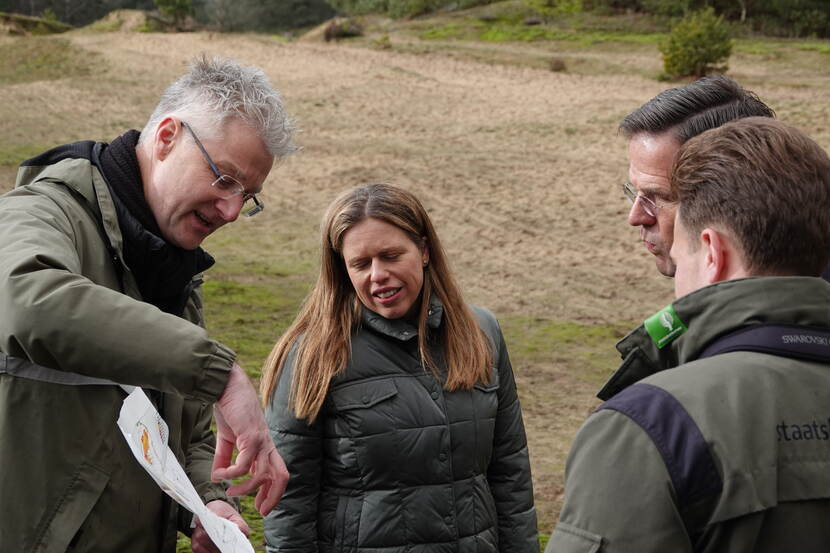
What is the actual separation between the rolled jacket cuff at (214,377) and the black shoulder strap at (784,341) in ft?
2.86

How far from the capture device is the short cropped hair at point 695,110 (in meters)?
3.03

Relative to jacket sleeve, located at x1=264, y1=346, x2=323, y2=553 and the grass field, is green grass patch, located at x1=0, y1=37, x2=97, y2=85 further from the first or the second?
jacket sleeve, located at x1=264, y1=346, x2=323, y2=553

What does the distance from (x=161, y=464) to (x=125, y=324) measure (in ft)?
1.26

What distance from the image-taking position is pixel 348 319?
10.8 ft

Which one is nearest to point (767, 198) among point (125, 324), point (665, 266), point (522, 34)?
point (125, 324)

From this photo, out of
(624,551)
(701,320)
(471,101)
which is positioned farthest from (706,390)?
(471,101)

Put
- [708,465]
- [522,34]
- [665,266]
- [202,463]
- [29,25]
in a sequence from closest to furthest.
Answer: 1. [708,465]
2. [202,463]
3. [665,266]
4. [29,25]
5. [522,34]

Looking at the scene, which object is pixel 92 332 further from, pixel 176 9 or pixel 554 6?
pixel 554 6

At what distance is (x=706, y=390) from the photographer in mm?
1620

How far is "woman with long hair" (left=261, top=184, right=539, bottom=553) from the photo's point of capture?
3.07 meters

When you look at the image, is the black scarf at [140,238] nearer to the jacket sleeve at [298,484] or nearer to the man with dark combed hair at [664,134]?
the jacket sleeve at [298,484]

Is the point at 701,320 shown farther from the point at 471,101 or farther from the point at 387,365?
the point at 471,101

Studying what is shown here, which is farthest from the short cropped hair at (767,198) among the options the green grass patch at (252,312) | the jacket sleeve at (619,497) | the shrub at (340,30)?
the shrub at (340,30)

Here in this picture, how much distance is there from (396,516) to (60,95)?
1749 centimetres
